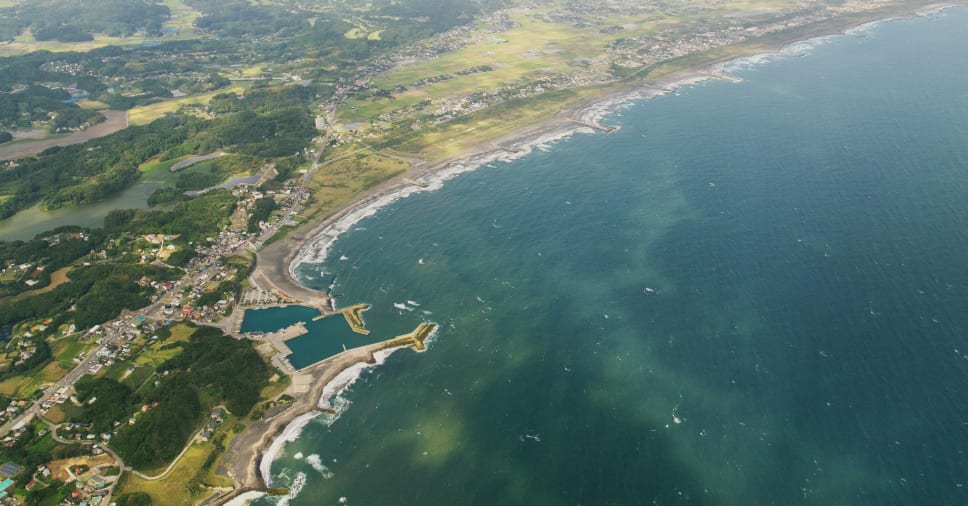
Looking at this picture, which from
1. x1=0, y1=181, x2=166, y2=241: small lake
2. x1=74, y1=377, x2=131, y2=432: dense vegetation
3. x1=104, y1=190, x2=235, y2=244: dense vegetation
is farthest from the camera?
x1=0, y1=181, x2=166, y2=241: small lake

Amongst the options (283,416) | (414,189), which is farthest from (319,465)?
(414,189)

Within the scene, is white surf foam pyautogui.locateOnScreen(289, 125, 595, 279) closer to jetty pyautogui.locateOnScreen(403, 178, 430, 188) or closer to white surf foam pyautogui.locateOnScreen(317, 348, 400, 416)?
jetty pyautogui.locateOnScreen(403, 178, 430, 188)

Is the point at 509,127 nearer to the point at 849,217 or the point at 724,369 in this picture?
the point at 849,217

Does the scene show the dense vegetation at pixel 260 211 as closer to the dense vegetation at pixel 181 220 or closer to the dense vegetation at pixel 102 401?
the dense vegetation at pixel 181 220

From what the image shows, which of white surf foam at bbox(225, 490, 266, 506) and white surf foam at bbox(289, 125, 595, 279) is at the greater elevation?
white surf foam at bbox(289, 125, 595, 279)

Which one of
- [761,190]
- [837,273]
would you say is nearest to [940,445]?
[837,273]

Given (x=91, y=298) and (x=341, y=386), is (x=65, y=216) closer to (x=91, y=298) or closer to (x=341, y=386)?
(x=91, y=298)

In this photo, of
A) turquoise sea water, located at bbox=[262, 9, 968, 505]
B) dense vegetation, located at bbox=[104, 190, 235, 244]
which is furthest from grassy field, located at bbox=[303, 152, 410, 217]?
dense vegetation, located at bbox=[104, 190, 235, 244]
